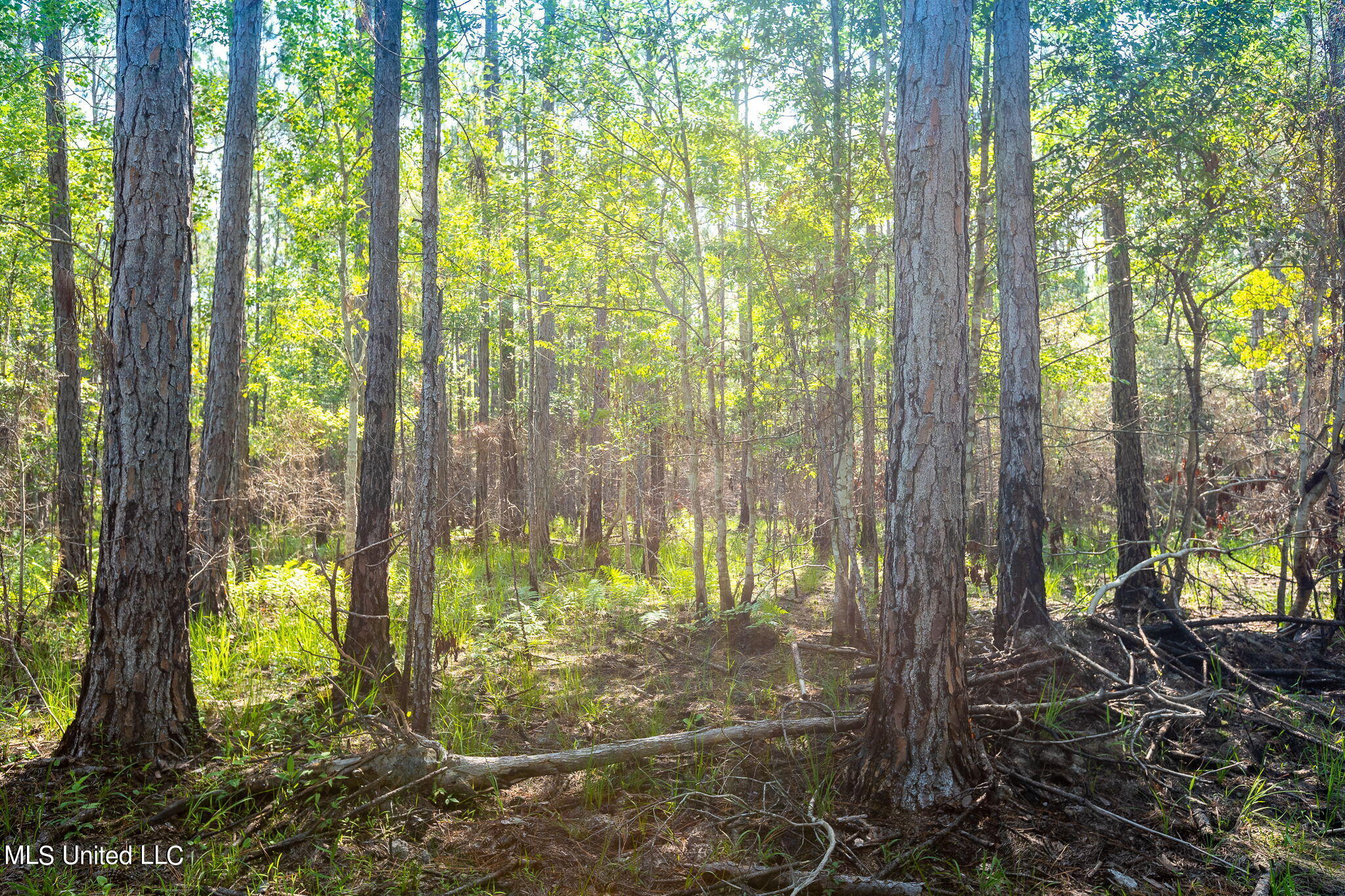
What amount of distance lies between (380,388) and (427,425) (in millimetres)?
1266

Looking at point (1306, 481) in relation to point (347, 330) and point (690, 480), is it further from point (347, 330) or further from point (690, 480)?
point (347, 330)

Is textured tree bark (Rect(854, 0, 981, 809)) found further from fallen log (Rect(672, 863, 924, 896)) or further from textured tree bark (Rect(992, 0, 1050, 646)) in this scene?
textured tree bark (Rect(992, 0, 1050, 646))

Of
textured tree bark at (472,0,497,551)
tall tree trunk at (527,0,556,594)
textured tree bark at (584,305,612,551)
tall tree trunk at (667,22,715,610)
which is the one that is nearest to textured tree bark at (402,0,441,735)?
textured tree bark at (472,0,497,551)

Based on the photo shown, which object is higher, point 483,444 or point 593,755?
point 483,444

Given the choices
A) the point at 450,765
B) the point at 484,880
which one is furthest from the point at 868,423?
the point at 484,880

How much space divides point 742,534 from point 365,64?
1176 centimetres

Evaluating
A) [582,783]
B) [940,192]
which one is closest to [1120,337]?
[940,192]

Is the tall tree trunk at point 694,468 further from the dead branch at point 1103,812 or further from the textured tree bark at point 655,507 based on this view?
the dead branch at point 1103,812

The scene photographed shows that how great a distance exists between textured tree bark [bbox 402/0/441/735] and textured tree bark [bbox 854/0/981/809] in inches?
113

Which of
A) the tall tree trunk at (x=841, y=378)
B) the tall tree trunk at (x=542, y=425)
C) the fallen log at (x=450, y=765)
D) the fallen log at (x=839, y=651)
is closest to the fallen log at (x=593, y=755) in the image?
the fallen log at (x=450, y=765)

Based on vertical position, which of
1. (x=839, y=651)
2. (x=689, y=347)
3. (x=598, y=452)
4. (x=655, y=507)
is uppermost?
(x=689, y=347)

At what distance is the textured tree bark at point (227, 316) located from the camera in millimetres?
7539

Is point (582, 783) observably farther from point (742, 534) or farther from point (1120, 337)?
point (742, 534)

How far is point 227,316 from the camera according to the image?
7570 mm
